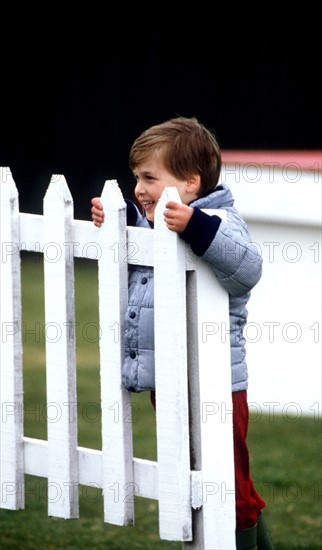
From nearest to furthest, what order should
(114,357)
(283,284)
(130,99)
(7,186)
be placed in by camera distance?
1. (114,357)
2. (7,186)
3. (283,284)
4. (130,99)

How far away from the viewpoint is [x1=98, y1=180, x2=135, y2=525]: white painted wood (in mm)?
3879

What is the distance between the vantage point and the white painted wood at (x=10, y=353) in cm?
423

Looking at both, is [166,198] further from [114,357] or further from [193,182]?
[114,357]

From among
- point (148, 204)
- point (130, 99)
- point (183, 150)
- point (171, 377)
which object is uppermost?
point (130, 99)

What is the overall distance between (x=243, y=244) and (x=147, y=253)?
29 centimetres

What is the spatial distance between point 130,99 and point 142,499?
7.65m

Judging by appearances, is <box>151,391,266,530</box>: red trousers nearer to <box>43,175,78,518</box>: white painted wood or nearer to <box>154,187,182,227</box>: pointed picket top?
<box>43,175,78,518</box>: white painted wood

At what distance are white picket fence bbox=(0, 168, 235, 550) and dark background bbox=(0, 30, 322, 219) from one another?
27.6 feet

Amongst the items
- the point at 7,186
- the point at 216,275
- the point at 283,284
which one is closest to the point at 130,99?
the point at 283,284

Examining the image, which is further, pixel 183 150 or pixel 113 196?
pixel 183 150

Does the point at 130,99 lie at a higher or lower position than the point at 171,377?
higher

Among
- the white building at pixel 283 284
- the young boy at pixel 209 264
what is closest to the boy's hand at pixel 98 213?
the young boy at pixel 209 264

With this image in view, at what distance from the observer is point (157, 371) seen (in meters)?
3.80

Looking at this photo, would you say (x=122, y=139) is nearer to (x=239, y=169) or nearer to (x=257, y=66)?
(x=257, y=66)
